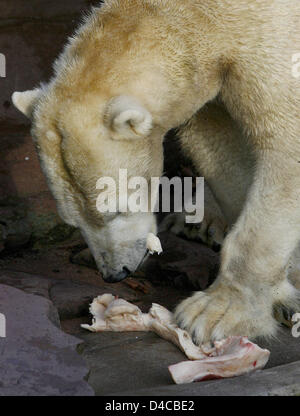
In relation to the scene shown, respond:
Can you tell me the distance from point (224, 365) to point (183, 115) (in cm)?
103

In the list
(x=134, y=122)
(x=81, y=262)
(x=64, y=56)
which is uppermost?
(x=64, y=56)

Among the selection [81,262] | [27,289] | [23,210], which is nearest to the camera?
[27,289]

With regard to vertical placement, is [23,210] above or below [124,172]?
below

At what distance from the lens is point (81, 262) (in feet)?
14.3

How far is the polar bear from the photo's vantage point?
306 centimetres

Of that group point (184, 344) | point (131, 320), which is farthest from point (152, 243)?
point (184, 344)

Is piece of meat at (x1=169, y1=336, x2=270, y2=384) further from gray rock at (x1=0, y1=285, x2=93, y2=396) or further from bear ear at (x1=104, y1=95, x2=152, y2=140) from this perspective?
bear ear at (x1=104, y1=95, x2=152, y2=140)

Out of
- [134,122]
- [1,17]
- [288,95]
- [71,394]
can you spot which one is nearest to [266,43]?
[288,95]

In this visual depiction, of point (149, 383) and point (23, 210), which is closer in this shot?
point (149, 383)

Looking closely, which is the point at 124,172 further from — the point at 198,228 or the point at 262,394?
the point at 198,228

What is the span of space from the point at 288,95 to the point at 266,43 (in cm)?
22

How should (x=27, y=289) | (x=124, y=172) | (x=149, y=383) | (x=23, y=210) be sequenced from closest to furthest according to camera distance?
1. (x=149, y=383)
2. (x=124, y=172)
3. (x=27, y=289)
4. (x=23, y=210)

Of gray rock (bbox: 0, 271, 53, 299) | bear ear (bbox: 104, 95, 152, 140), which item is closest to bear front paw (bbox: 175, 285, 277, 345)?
gray rock (bbox: 0, 271, 53, 299)

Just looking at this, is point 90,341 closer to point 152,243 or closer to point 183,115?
point 152,243
